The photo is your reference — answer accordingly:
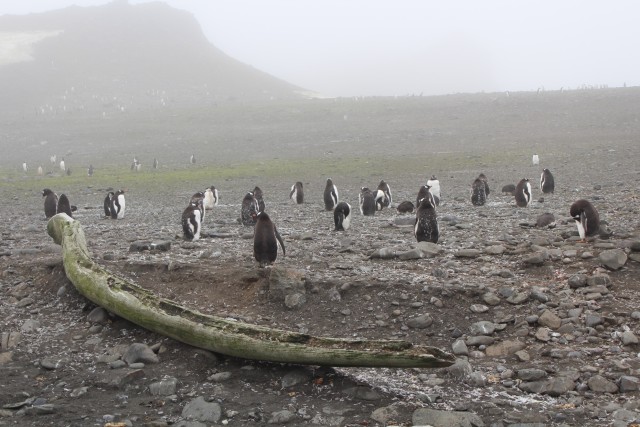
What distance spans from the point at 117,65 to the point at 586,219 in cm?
7453

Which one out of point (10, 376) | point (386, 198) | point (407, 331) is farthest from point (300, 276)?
point (386, 198)

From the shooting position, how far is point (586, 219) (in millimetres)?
9039

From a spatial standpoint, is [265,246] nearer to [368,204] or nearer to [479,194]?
[368,204]

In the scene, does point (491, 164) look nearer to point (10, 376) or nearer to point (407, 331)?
point (407, 331)

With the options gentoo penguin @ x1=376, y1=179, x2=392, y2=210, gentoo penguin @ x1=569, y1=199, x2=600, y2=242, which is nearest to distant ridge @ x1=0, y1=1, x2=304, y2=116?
gentoo penguin @ x1=376, y1=179, x2=392, y2=210

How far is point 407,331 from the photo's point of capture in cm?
641

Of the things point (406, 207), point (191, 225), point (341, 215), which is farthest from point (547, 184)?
point (191, 225)

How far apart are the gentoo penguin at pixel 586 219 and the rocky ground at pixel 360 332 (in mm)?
360

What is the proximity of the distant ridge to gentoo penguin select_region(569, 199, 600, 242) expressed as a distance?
5292 centimetres

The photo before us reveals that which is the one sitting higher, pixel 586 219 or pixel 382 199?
pixel 586 219

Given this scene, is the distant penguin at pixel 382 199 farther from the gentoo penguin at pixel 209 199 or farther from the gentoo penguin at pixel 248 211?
the gentoo penguin at pixel 209 199

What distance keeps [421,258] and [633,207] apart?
5.90 metres

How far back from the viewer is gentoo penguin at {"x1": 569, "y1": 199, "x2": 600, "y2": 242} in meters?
8.90

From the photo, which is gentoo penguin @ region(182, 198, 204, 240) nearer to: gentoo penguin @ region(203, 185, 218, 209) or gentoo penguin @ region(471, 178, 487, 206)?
gentoo penguin @ region(203, 185, 218, 209)
